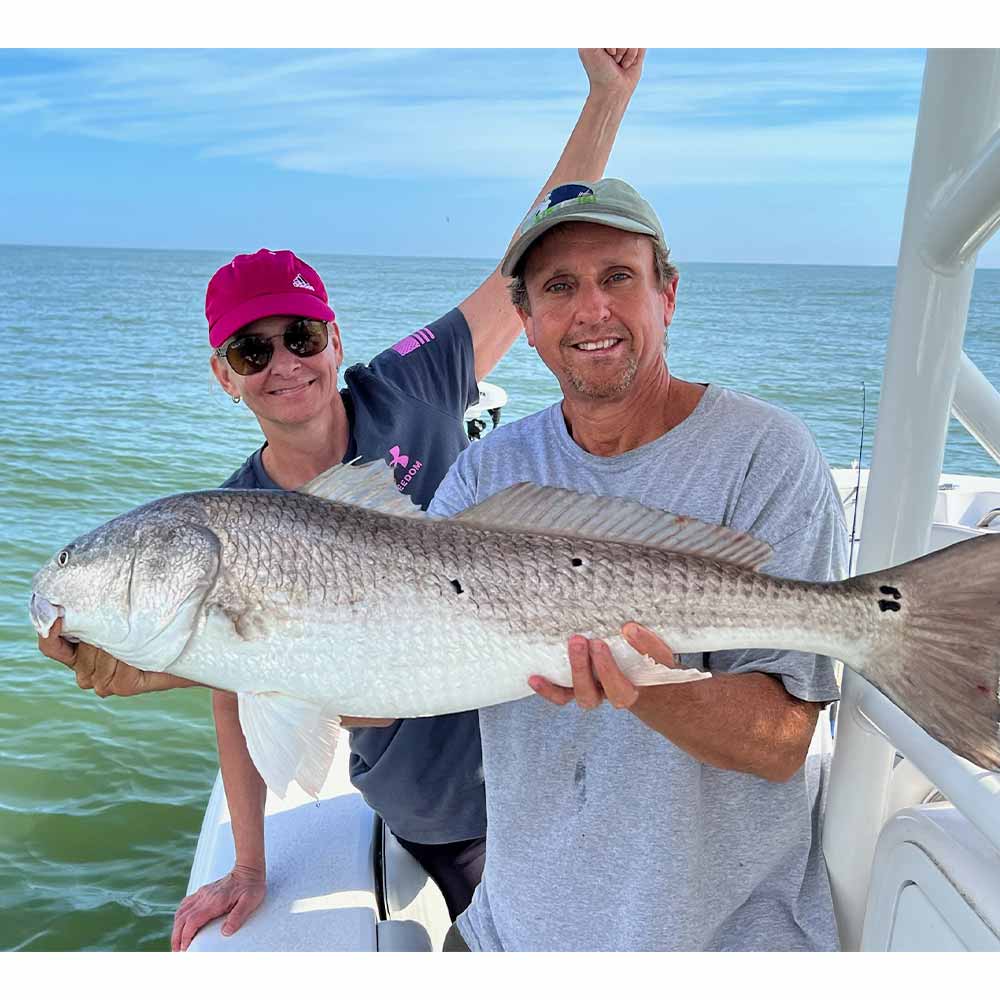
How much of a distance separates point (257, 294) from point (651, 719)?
66.6 inches

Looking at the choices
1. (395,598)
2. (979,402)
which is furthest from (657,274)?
(395,598)

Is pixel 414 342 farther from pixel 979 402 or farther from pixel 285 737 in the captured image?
pixel 979 402

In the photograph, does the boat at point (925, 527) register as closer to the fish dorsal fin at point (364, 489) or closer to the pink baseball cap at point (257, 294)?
the fish dorsal fin at point (364, 489)

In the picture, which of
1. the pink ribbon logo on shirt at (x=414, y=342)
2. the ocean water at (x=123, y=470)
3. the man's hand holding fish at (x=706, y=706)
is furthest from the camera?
the ocean water at (x=123, y=470)

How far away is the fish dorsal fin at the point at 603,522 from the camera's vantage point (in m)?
2.00

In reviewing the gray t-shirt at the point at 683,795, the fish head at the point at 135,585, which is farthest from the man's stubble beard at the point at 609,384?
the fish head at the point at 135,585

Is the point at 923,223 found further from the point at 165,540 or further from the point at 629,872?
the point at 165,540

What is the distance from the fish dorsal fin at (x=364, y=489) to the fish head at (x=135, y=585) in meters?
0.25

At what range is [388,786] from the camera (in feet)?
10.6

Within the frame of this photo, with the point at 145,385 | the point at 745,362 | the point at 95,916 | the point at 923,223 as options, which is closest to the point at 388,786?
the point at 923,223

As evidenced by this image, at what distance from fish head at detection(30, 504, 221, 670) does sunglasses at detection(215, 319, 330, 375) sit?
2.99 feet

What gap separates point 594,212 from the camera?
87.9 inches

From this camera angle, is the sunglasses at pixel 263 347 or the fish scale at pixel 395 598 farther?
the sunglasses at pixel 263 347

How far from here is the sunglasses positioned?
2.92 m
